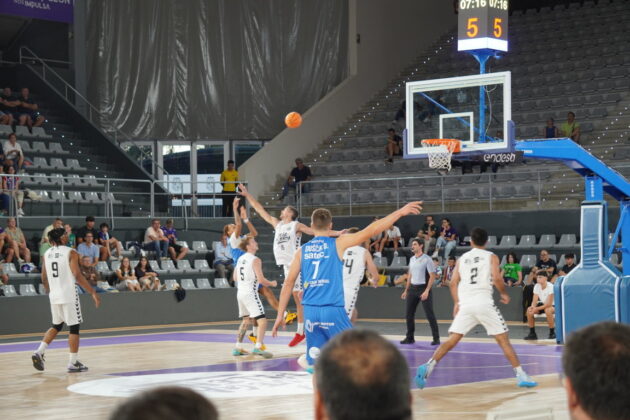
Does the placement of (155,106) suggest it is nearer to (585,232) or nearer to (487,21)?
(487,21)

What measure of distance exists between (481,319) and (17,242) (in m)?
13.4

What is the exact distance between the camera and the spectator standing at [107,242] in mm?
23141

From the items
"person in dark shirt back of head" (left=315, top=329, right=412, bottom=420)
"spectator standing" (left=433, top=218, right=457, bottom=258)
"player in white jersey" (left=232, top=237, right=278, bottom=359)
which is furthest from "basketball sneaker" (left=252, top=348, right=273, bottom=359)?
"person in dark shirt back of head" (left=315, top=329, right=412, bottom=420)

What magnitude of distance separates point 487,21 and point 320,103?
1263 cm

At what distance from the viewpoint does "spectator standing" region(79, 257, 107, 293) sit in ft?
70.3

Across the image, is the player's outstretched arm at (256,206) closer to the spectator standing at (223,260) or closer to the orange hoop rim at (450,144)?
the orange hoop rim at (450,144)

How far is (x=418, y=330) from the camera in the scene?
66.2ft

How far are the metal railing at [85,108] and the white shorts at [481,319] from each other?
19.0 metres

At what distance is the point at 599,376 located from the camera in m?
2.42

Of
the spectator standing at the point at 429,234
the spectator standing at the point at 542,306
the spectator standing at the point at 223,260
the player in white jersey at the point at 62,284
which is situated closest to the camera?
the player in white jersey at the point at 62,284

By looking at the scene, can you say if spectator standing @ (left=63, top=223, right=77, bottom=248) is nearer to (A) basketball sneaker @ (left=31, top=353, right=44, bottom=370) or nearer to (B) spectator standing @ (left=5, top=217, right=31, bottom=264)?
(B) spectator standing @ (left=5, top=217, right=31, bottom=264)

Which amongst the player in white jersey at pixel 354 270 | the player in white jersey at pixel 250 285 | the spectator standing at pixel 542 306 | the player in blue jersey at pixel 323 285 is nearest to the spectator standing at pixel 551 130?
the spectator standing at pixel 542 306

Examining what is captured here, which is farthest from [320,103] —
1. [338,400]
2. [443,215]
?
[338,400]

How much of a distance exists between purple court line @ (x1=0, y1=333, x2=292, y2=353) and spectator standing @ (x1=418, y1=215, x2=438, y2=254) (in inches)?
253
